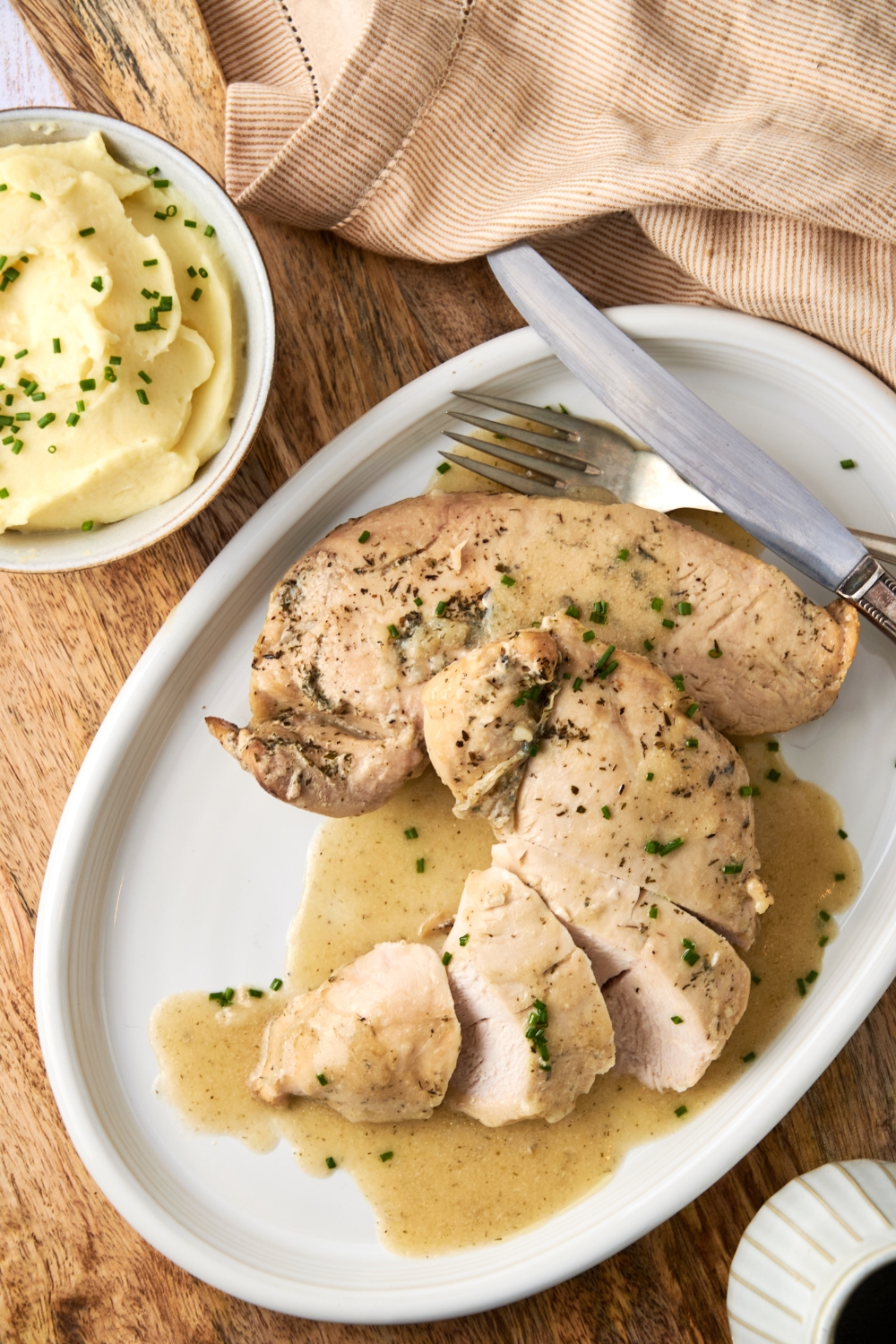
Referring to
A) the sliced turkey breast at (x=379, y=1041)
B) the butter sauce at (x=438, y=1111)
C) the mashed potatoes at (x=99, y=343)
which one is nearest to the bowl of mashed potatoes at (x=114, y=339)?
the mashed potatoes at (x=99, y=343)

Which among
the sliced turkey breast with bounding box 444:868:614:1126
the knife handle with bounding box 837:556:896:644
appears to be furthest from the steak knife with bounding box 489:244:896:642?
the sliced turkey breast with bounding box 444:868:614:1126

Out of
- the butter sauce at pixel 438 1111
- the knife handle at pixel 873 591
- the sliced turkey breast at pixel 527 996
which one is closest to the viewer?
the sliced turkey breast at pixel 527 996

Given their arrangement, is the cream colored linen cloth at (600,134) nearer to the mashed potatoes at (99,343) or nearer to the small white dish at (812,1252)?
the mashed potatoes at (99,343)

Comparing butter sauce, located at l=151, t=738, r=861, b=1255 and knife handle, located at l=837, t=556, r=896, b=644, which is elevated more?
knife handle, located at l=837, t=556, r=896, b=644

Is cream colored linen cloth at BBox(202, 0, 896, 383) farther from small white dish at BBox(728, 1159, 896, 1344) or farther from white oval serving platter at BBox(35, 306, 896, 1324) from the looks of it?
small white dish at BBox(728, 1159, 896, 1344)

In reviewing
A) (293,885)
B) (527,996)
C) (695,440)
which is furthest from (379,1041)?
(695,440)

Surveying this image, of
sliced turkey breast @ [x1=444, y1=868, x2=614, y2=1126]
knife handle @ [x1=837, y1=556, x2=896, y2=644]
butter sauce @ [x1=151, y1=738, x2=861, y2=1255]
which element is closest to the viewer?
sliced turkey breast @ [x1=444, y1=868, x2=614, y2=1126]
